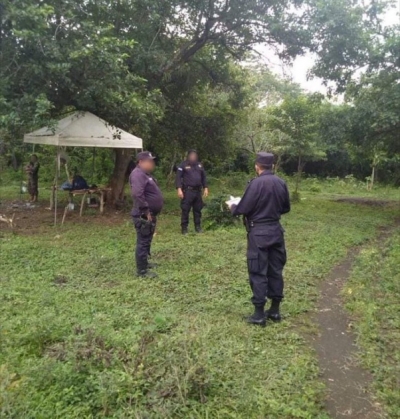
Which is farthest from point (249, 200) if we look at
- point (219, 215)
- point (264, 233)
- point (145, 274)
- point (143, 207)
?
point (219, 215)

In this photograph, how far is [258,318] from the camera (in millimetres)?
4559

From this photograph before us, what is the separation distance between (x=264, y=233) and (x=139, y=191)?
7.13 feet

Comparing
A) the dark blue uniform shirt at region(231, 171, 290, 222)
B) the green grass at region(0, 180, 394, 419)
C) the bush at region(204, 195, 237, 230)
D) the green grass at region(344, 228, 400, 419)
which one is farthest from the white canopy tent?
the dark blue uniform shirt at region(231, 171, 290, 222)

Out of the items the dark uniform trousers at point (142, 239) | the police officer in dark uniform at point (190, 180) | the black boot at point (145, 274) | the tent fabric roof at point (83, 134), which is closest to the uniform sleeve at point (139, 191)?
the dark uniform trousers at point (142, 239)

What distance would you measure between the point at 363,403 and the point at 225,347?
3.91 feet

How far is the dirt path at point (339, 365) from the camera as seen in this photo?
3199 millimetres

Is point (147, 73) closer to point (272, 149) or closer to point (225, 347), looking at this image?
point (225, 347)

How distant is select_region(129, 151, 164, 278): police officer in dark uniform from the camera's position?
604 cm

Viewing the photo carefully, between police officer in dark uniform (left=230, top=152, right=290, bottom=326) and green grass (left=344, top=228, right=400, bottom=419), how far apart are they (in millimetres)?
1008

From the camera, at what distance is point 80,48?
7.93m

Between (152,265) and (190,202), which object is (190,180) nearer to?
(190,202)

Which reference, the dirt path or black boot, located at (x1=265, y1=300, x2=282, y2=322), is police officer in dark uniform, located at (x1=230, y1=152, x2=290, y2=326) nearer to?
black boot, located at (x1=265, y1=300, x2=282, y2=322)

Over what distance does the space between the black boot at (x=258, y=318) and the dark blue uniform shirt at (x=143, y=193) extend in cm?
224

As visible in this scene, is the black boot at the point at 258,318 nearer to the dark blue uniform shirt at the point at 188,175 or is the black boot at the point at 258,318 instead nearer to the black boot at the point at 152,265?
the black boot at the point at 152,265
